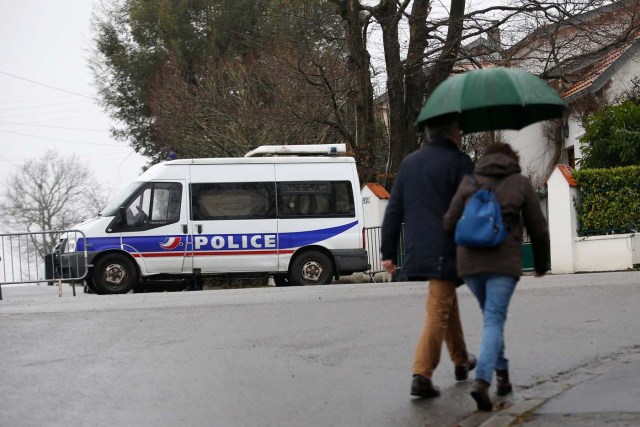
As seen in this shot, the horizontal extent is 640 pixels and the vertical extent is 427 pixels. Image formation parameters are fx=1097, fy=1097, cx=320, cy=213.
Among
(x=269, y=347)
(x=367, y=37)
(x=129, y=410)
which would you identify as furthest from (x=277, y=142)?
(x=129, y=410)

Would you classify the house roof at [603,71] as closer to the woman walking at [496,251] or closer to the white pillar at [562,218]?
the white pillar at [562,218]

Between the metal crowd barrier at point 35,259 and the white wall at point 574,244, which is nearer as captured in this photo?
the metal crowd barrier at point 35,259

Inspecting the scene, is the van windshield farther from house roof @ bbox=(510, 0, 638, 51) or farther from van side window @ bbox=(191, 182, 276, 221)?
house roof @ bbox=(510, 0, 638, 51)

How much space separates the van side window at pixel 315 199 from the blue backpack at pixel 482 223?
15010mm

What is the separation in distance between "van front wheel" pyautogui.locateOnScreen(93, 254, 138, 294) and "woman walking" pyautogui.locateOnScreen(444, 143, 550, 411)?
14776mm

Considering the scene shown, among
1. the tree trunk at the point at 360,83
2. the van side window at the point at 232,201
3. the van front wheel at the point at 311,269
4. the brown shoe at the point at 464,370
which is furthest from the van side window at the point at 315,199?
the brown shoe at the point at 464,370

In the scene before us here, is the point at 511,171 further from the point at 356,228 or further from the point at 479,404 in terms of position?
the point at 356,228

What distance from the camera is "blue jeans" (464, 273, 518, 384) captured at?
648 cm

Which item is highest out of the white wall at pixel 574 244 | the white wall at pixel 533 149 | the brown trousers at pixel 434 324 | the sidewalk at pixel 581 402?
the white wall at pixel 533 149

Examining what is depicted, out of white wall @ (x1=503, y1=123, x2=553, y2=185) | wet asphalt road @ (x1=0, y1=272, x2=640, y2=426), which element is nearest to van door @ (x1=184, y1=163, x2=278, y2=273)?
wet asphalt road @ (x1=0, y1=272, x2=640, y2=426)

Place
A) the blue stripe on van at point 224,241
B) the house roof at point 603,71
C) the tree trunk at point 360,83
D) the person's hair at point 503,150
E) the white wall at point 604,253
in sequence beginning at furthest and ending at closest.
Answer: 1. the house roof at point 603,71
2. the tree trunk at point 360,83
3. the blue stripe on van at point 224,241
4. the white wall at point 604,253
5. the person's hair at point 503,150

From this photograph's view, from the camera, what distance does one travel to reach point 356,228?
70.9 ft

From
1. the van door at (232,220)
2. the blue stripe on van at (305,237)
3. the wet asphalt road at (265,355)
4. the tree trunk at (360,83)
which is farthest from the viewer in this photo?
the tree trunk at (360,83)

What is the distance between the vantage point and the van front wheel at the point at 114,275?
67.7 ft
